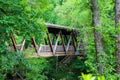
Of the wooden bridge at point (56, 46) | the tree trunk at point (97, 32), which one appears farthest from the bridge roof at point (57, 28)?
the tree trunk at point (97, 32)

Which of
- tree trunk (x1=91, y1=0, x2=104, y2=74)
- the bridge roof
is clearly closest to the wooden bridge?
the bridge roof

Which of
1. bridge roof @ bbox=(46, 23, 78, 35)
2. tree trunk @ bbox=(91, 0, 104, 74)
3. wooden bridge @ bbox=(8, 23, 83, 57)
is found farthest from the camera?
bridge roof @ bbox=(46, 23, 78, 35)

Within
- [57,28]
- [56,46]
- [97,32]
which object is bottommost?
[56,46]

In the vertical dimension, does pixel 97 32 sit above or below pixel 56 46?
above

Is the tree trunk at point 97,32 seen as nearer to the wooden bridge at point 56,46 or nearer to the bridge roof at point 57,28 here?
the wooden bridge at point 56,46

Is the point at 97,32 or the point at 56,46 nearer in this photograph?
the point at 97,32

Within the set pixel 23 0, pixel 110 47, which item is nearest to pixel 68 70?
pixel 110 47

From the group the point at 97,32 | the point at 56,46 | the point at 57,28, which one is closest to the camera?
the point at 97,32

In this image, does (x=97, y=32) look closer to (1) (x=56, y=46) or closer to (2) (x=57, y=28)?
(2) (x=57, y=28)

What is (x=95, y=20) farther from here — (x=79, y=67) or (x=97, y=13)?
(x=79, y=67)

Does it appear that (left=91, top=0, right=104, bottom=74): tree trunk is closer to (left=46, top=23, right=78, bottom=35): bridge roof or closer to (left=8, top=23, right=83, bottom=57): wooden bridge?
(left=8, top=23, right=83, bottom=57): wooden bridge

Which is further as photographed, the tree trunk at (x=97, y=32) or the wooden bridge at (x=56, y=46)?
the wooden bridge at (x=56, y=46)

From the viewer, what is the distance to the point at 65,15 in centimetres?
1998

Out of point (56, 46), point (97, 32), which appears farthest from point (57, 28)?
point (97, 32)
